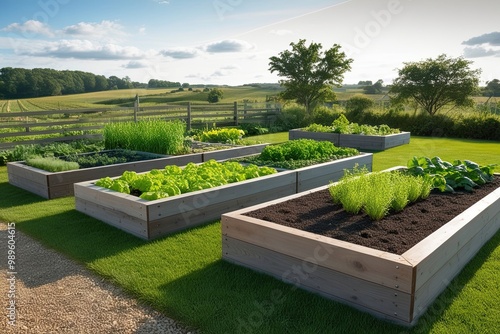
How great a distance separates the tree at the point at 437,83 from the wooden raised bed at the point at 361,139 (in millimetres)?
12700

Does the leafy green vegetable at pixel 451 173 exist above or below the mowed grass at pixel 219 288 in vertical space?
above

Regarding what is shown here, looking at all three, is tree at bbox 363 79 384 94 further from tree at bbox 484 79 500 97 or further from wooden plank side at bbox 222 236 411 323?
wooden plank side at bbox 222 236 411 323

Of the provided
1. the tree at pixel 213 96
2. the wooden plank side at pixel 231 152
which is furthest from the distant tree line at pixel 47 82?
the wooden plank side at pixel 231 152

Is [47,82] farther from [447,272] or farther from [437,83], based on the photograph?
[447,272]

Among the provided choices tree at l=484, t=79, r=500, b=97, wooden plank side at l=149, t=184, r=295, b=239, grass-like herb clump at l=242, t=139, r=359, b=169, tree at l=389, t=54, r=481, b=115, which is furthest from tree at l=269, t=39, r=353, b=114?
wooden plank side at l=149, t=184, r=295, b=239

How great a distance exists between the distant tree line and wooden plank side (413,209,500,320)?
24.4m

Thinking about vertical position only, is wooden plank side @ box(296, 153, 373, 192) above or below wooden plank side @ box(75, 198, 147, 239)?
above

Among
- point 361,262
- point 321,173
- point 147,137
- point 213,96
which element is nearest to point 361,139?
point 321,173

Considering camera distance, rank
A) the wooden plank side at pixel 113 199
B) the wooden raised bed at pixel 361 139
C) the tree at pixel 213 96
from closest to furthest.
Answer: the wooden plank side at pixel 113 199
the wooden raised bed at pixel 361 139
the tree at pixel 213 96

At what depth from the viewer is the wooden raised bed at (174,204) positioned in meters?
4.45

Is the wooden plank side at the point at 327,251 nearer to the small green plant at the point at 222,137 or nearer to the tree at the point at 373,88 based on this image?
the small green plant at the point at 222,137

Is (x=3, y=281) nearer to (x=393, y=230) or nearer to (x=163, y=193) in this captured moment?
(x=163, y=193)

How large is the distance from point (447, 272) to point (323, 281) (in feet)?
3.59

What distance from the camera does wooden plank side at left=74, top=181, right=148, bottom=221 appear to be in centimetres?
443
